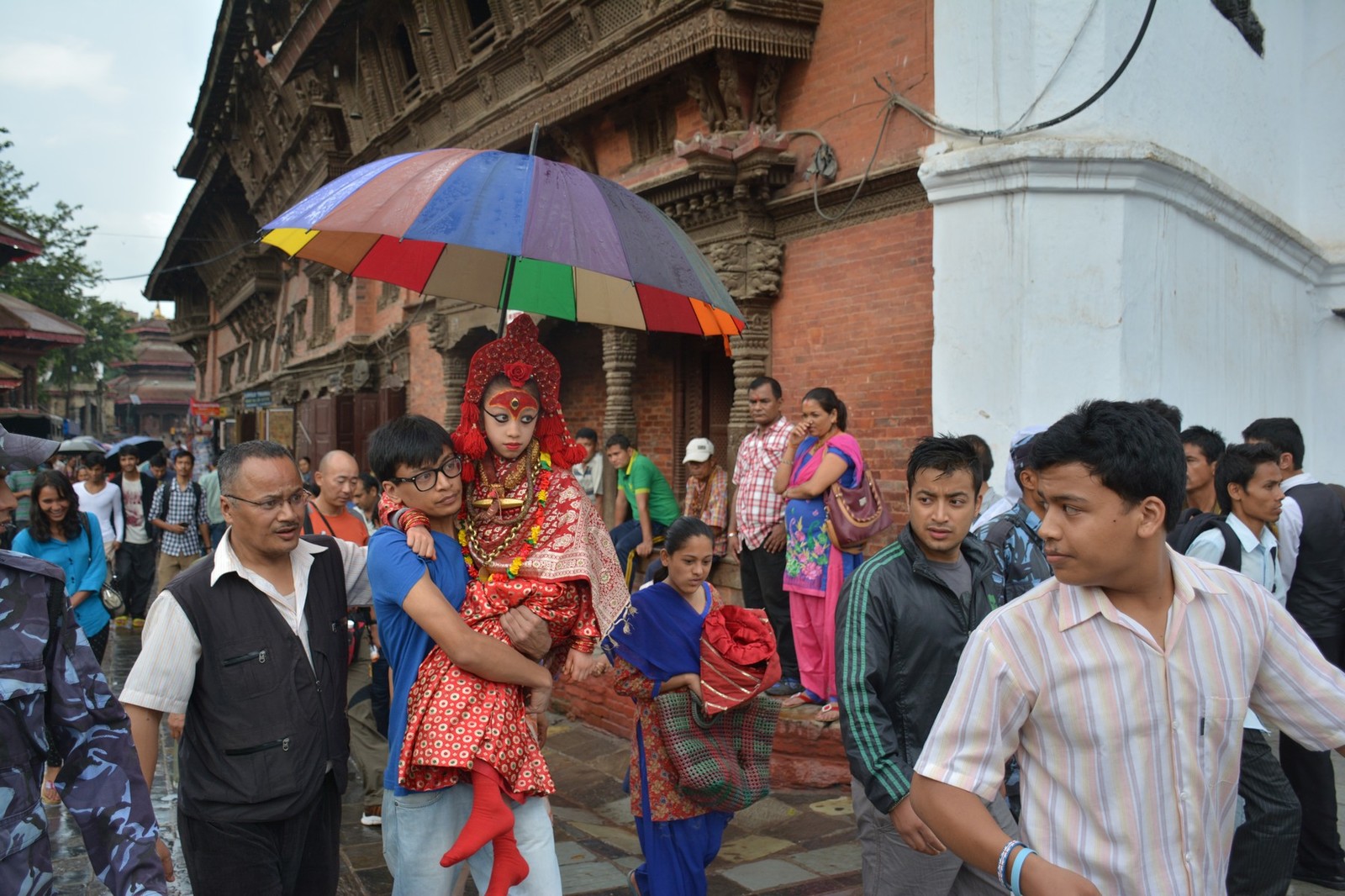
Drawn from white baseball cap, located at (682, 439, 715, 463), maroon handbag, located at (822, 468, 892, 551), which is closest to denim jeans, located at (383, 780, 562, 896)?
maroon handbag, located at (822, 468, 892, 551)

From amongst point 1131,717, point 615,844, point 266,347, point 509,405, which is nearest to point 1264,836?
point 1131,717

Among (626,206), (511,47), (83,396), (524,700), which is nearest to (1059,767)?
(524,700)

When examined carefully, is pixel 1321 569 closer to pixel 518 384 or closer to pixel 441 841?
pixel 518 384

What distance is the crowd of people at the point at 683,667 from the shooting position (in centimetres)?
181

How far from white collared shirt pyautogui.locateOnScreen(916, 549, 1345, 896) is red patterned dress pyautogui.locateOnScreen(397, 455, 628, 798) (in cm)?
135

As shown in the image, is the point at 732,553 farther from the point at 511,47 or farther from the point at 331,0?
the point at 331,0

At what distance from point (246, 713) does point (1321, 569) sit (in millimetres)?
4819

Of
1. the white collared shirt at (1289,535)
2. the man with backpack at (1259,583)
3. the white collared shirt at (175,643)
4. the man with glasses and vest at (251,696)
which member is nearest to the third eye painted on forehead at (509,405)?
the man with glasses and vest at (251,696)

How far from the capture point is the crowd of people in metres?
1.81

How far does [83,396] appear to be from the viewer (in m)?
56.0

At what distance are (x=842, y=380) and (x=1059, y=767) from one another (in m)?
6.22

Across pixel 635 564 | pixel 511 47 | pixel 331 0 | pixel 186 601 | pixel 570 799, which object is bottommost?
pixel 570 799

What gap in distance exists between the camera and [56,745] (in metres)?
2.21

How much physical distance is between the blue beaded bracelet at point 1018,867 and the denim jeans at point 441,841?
154 centimetres
